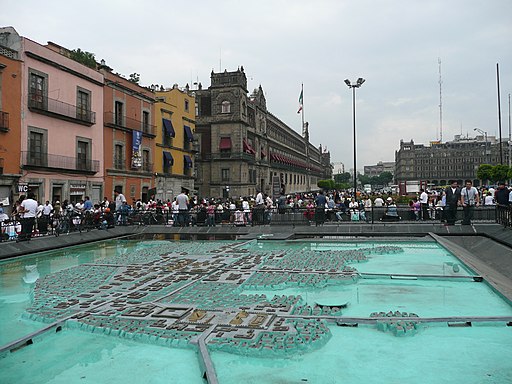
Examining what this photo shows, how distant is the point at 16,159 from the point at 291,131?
245 feet

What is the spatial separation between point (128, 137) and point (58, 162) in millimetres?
7969

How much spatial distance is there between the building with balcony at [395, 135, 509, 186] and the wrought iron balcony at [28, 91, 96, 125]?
381 ft

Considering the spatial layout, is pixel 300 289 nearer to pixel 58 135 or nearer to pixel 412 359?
pixel 412 359

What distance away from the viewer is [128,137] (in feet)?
103

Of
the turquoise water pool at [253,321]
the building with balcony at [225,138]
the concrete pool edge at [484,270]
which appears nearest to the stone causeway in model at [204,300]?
the turquoise water pool at [253,321]

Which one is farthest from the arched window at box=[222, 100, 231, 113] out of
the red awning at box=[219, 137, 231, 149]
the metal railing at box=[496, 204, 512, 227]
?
the metal railing at box=[496, 204, 512, 227]

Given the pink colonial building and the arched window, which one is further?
the arched window

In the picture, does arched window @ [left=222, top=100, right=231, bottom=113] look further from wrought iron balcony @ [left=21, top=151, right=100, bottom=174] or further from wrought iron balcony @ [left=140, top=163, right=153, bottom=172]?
wrought iron balcony @ [left=21, top=151, right=100, bottom=174]

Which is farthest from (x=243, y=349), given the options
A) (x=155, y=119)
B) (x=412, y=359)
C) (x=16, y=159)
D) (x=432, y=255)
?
(x=155, y=119)

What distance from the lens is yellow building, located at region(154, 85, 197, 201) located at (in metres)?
35.9

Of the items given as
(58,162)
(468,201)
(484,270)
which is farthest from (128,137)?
(484,270)

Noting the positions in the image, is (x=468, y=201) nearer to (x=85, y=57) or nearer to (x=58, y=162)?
(x=58, y=162)

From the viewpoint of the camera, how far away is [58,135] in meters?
24.2

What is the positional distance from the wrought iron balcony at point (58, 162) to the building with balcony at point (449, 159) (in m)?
116
